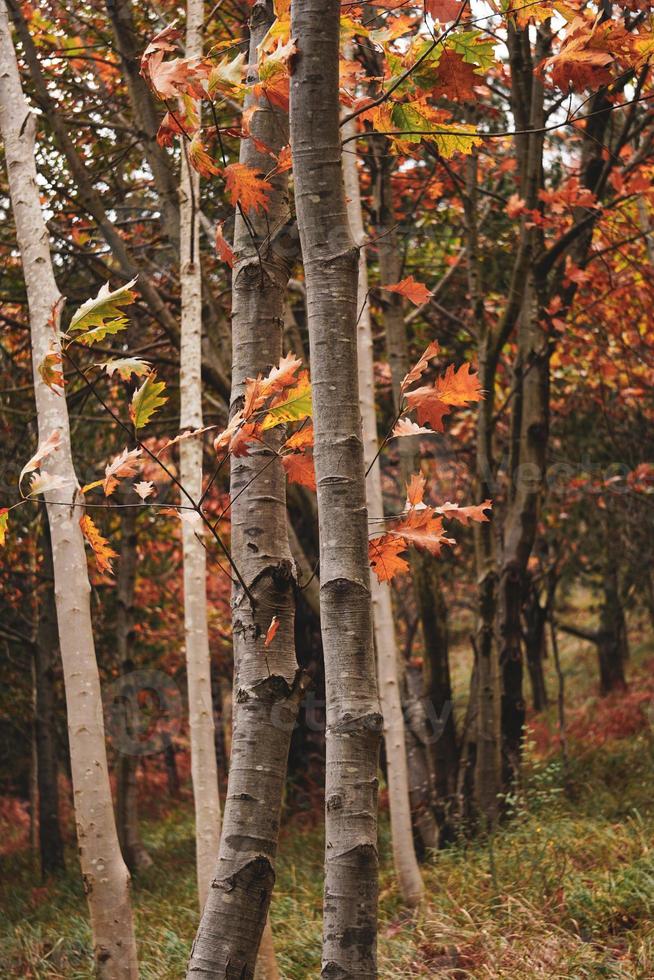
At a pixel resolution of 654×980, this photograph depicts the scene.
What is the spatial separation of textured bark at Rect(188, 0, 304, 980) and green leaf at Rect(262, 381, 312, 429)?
7.9 inches

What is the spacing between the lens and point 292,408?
198 cm

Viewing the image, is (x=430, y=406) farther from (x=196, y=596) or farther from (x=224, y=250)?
(x=196, y=596)

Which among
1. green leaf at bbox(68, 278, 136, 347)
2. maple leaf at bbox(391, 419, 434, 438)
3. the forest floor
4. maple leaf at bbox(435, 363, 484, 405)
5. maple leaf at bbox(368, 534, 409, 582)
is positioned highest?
green leaf at bbox(68, 278, 136, 347)

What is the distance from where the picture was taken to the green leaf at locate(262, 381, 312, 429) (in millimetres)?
1954

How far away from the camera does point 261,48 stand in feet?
6.51

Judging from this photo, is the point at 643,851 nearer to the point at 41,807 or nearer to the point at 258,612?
the point at 258,612

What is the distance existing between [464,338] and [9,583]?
5.89 m

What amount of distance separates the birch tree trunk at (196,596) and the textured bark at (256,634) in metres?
1.84

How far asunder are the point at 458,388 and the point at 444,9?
32.9 inches

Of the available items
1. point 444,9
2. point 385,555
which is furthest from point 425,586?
point 444,9

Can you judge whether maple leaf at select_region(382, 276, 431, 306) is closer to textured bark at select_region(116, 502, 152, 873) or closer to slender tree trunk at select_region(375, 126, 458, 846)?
slender tree trunk at select_region(375, 126, 458, 846)

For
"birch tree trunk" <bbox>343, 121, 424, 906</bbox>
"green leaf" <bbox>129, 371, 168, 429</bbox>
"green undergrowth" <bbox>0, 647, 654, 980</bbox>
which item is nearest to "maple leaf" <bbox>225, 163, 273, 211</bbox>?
"green leaf" <bbox>129, 371, 168, 429</bbox>

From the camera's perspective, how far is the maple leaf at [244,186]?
205cm

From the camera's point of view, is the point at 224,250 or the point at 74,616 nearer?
the point at 224,250
